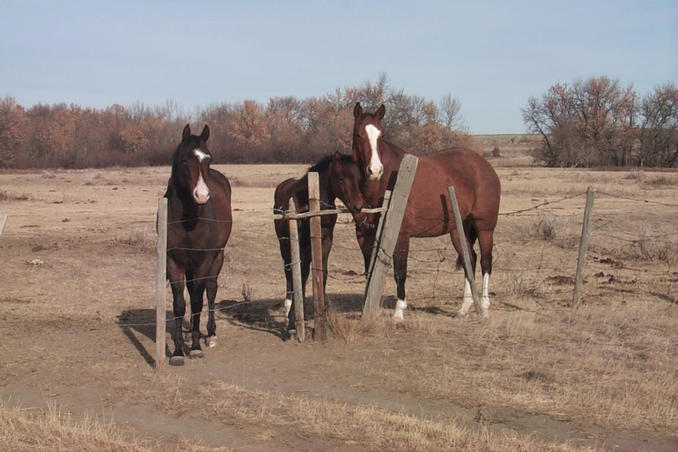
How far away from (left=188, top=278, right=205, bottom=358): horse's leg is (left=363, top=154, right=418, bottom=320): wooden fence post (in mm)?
1954

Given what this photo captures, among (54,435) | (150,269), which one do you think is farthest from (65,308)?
(54,435)

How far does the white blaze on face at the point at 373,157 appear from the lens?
23.1 ft

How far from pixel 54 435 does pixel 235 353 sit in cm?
259

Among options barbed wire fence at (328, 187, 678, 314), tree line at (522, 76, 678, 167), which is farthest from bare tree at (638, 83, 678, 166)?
barbed wire fence at (328, 187, 678, 314)

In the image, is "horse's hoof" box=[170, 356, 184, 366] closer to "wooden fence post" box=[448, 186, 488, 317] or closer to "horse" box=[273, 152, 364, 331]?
"horse" box=[273, 152, 364, 331]

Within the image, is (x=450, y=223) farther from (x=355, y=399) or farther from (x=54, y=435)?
(x=54, y=435)

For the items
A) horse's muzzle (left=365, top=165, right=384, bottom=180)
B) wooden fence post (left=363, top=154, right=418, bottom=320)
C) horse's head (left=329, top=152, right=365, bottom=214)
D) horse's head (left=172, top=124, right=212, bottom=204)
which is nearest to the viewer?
horse's head (left=172, top=124, right=212, bottom=204)

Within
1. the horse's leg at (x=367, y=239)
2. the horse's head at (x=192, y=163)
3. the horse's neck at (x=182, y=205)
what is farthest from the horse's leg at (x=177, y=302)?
the horse's leg at (x=367, y=239)

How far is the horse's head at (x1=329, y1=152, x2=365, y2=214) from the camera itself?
292 inches

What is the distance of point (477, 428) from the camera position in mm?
4699

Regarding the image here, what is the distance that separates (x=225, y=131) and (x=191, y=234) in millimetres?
68321

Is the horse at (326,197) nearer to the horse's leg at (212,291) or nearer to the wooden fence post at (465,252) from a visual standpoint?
the horse's leg at (212,291)

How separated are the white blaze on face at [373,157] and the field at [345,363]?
66.9 inches

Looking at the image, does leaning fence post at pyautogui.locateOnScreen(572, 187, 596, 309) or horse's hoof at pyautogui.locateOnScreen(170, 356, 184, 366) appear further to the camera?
leaning fence post at pyautogui.locateOnScreen(572, 187, 596, 309)
